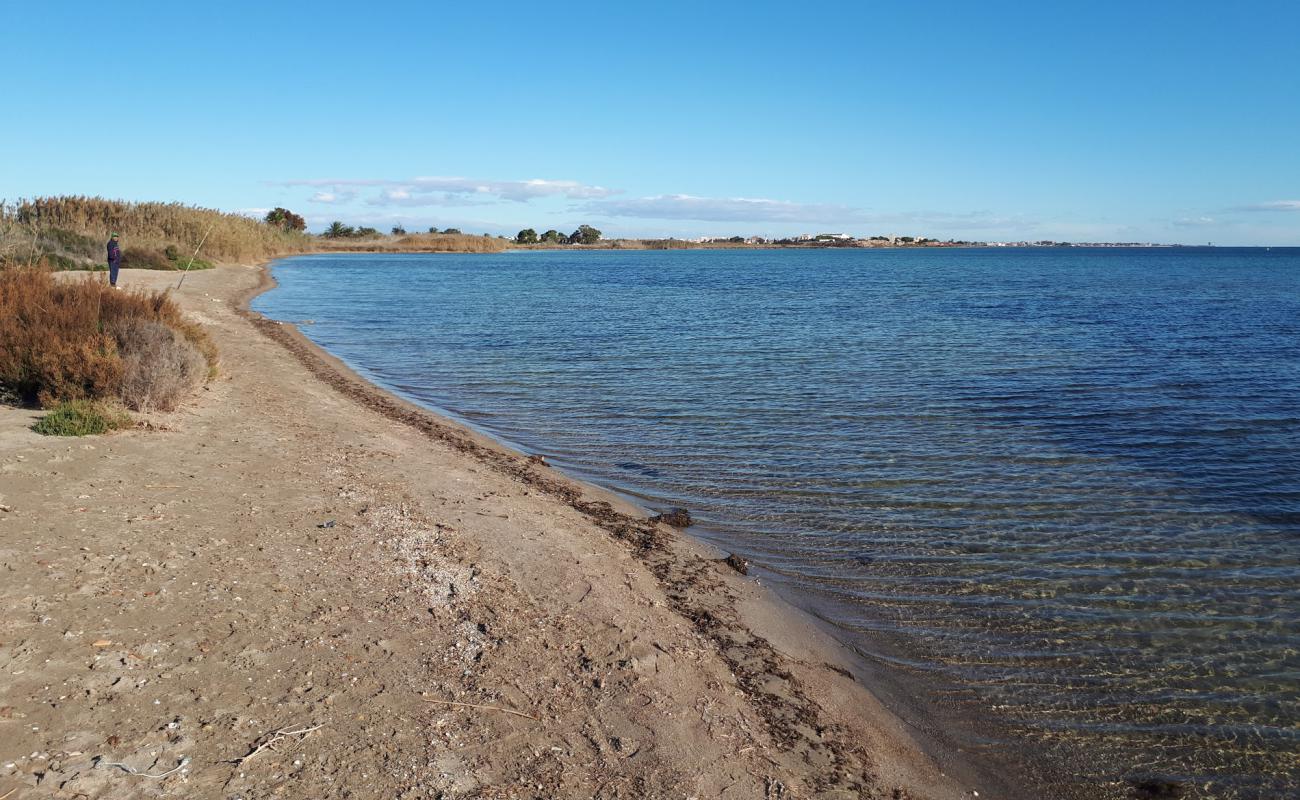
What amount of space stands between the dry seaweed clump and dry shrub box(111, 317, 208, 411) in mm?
11

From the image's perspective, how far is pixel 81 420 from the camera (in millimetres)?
9242

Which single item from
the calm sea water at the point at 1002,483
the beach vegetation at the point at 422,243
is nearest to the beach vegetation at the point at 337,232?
the beach vegetation at the point at 422,243

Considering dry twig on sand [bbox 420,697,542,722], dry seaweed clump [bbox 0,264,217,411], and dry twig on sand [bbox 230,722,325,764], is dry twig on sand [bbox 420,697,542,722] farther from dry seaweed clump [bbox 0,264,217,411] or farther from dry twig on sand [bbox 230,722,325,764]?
dry seaweed clump [bbox 0,264,217,411]

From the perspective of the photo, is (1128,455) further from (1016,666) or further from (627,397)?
(627,397)

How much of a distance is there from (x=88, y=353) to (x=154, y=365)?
687 millimetres

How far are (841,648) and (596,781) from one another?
2796 millimetres

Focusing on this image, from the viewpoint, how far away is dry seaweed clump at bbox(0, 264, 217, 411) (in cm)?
1006

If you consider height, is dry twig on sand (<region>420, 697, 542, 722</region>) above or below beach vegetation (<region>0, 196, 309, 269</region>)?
below

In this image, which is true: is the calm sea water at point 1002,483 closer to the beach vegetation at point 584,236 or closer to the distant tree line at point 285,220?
the distant tree line at point 285,220

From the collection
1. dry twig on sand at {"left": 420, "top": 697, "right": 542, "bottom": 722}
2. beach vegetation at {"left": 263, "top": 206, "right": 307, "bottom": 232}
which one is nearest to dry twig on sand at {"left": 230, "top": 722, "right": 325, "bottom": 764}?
dry twig on sand at {"left": 420, "top": 697, "right": 542, "bottom": 722}

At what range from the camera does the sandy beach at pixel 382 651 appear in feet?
13.8

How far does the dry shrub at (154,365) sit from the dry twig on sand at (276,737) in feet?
24.3

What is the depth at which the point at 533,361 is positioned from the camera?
21.0m

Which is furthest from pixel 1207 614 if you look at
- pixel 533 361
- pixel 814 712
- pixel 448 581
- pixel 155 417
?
pixel 533 361
